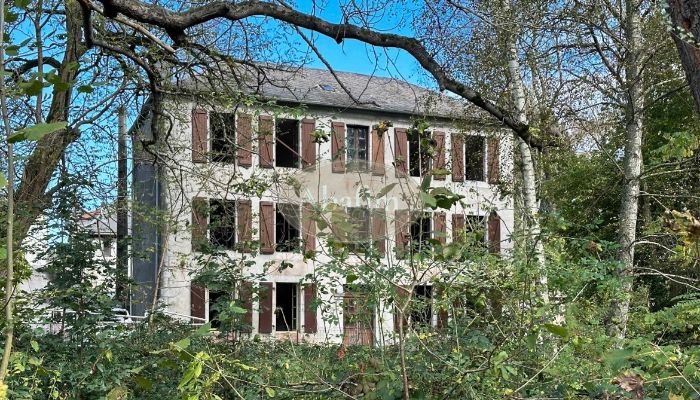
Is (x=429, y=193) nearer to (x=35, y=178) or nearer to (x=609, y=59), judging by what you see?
(x=35, y=178)

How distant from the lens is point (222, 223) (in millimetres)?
6516

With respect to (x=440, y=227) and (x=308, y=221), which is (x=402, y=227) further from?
(x=440, y=227)

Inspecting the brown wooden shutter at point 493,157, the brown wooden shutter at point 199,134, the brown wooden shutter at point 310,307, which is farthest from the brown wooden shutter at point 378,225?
the brown wooden shutter at point 493,157

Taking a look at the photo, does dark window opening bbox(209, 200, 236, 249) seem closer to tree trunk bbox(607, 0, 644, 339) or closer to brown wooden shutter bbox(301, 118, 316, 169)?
brown wooden shutter bbox(301, 118, 316, 169)

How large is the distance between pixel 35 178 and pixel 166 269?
181 centimetres

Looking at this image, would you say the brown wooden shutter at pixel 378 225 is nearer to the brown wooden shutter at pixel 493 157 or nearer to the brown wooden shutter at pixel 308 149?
the brown wooden shutter at pixel 308 149

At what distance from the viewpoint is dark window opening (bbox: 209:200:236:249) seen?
20.4 ft

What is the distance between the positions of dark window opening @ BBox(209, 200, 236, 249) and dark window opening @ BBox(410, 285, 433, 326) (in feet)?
7.01

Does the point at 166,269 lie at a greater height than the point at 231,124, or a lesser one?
lesser

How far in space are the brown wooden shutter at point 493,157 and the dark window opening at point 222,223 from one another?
19.9 ft

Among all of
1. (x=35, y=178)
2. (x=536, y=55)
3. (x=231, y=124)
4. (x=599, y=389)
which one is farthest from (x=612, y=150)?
(x=599, y=389)

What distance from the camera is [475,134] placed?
12.0 meters

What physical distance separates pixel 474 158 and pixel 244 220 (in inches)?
264

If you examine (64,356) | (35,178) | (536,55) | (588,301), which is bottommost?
(64,356)
